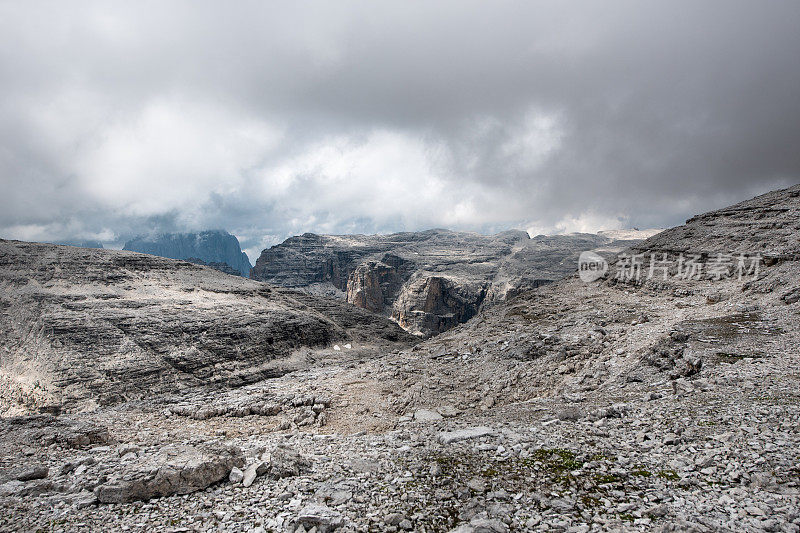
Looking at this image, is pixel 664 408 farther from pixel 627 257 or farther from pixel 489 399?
pixel 627 257

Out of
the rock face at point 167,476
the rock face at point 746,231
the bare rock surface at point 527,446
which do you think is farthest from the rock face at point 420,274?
the rock face at point 167,476

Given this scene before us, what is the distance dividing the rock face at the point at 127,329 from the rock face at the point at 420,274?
224 feet

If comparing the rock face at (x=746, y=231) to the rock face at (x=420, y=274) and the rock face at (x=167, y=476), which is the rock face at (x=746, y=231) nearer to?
→ the rock face at (x=167, y=476)

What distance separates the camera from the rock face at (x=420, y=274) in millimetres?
121750

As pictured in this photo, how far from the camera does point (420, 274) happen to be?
148 metres

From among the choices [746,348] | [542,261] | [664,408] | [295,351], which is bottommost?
[295,351]

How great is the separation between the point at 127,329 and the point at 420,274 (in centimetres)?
11611

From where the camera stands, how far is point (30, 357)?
1315 inches

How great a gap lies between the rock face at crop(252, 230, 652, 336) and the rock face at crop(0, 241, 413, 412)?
68.4 meters

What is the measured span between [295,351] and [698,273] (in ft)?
142

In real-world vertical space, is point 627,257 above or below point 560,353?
above

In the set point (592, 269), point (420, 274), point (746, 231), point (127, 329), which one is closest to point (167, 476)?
point (127, 329)

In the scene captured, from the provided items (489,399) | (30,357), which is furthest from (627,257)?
(30,357)

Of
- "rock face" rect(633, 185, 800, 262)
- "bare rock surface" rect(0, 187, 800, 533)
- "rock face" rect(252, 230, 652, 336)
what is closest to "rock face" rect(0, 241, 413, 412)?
"bare rock surface" rect(0, 187, 800, 533)
